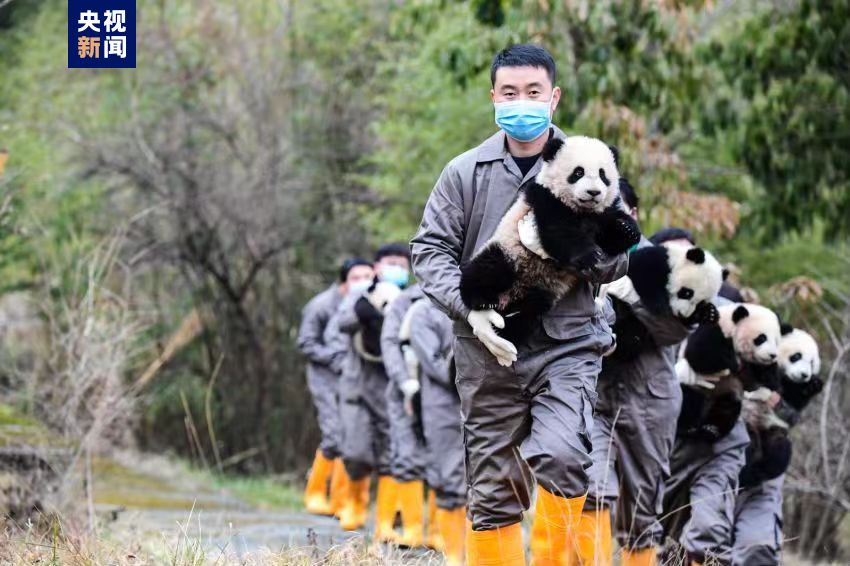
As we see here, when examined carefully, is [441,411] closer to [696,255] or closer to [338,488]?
[696,255]

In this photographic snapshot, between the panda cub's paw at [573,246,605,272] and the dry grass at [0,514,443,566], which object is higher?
the panda cub's paw at [573,246,605,272]

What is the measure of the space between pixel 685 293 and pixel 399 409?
16.9 ft

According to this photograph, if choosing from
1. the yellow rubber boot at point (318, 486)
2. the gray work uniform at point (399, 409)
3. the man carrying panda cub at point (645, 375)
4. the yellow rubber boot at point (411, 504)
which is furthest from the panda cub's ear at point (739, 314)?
the yellow rubber boot at point (318, 486)

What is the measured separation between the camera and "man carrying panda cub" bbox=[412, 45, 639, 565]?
5.85 m

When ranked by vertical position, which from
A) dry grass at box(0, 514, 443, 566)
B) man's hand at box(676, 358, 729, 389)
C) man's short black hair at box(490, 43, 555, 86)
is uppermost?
man's short black hair at box(490, 43, 555, 86)

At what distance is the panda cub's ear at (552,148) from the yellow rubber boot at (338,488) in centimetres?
910

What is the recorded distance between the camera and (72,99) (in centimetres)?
2356

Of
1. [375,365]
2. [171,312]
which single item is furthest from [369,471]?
[171,312]

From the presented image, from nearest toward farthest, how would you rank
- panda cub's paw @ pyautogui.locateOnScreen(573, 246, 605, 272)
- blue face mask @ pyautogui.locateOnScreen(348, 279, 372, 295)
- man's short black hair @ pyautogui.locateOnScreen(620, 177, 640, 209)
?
1. panda cub's paw @ pyautogui.locateOnScreen(573, 246, 605, 272)
2. man's short black hair @ pyautogui.locateOnScreen(620, 177, 640, 209)
3. blue face mask @ pyautogui.locateOnScreen(348, 279, 372, 295)

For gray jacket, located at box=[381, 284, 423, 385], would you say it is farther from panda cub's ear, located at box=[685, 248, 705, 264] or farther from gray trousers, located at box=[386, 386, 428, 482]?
panda cub's ear, located at box=[685, 248, 705, 264]

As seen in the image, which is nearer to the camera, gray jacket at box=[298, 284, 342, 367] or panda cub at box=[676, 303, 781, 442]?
panda cub at box=[676, 303, 781, 442]

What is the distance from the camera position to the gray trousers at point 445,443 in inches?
419

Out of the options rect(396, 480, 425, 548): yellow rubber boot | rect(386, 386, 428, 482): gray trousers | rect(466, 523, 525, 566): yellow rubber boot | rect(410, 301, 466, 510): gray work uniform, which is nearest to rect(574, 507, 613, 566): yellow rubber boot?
rect(466, 523, 525, 566): yellow rubber boot

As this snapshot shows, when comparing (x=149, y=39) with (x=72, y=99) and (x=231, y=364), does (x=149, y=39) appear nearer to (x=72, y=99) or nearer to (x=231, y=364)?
(x=72, y=99)
